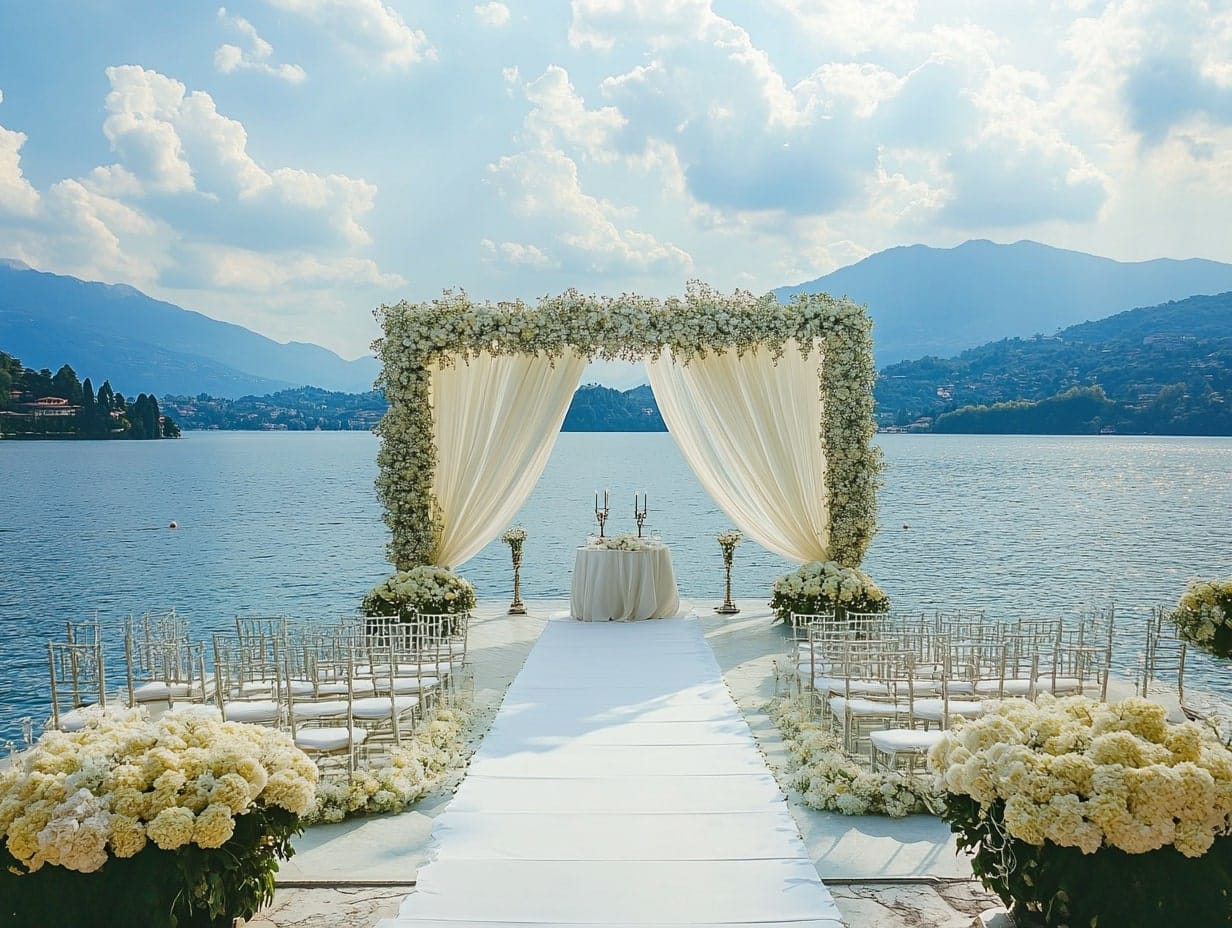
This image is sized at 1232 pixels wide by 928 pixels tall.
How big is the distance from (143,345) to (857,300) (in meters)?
106

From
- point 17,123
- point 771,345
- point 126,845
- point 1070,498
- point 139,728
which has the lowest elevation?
point 1070,498

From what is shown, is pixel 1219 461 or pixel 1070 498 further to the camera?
pixel 1219 461

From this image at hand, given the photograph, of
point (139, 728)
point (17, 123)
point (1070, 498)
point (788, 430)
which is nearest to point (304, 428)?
point (17, 123)

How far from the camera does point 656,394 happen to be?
1191 centimetres

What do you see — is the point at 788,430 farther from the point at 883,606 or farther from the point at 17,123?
the point at 17,123

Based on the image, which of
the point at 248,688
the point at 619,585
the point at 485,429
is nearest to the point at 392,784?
the point at 248,688

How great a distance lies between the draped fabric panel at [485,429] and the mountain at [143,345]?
430 feet

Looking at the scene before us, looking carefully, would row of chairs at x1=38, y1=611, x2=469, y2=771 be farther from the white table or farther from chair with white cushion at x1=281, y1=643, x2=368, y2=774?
the white table

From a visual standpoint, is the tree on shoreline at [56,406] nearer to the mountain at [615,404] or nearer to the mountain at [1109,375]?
the mountain at [615,404]

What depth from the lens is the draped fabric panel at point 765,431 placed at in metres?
11.4

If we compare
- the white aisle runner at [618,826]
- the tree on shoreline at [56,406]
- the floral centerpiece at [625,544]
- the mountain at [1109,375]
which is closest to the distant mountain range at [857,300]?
the tree on shoreline at [56,406]

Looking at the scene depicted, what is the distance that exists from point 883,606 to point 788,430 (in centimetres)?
224

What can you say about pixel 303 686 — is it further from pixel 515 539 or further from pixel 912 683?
pixel 515 539

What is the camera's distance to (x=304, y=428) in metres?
101
